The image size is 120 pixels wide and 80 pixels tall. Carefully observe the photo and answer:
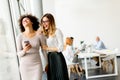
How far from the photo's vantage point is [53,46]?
2.94 meters

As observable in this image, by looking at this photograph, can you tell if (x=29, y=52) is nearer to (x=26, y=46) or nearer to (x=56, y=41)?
(x=26, y=46)

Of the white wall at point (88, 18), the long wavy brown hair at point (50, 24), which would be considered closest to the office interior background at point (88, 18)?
the white wall at point (88, 18)

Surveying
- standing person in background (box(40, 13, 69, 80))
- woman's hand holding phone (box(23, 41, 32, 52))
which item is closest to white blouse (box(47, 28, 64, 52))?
standing person in background (box(40, 13, 69, 80))

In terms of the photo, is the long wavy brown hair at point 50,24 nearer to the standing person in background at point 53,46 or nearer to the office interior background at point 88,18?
the standing person in background at point 53,46

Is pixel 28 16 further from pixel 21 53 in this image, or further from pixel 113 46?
pixel 113 46

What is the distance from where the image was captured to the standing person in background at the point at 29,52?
2.62m

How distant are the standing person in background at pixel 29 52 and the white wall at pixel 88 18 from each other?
5774 mm

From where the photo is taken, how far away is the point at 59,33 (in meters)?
2.96

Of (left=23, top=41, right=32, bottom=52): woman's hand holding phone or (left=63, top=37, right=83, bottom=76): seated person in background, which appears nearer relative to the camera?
(left=23, top=41, right=32, bottom=52): woman's hand holding phone

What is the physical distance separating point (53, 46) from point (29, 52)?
1.41ft

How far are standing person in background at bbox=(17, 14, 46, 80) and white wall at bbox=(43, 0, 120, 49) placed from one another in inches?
227

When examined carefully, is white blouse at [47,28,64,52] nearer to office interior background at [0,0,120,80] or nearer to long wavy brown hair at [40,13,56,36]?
long wavy brown hair at [40,13,56,36]

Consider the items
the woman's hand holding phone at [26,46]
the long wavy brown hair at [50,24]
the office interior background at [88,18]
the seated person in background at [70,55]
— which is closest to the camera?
the woman's hand holding phone at [26,46]

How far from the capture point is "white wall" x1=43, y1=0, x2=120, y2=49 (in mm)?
8391
